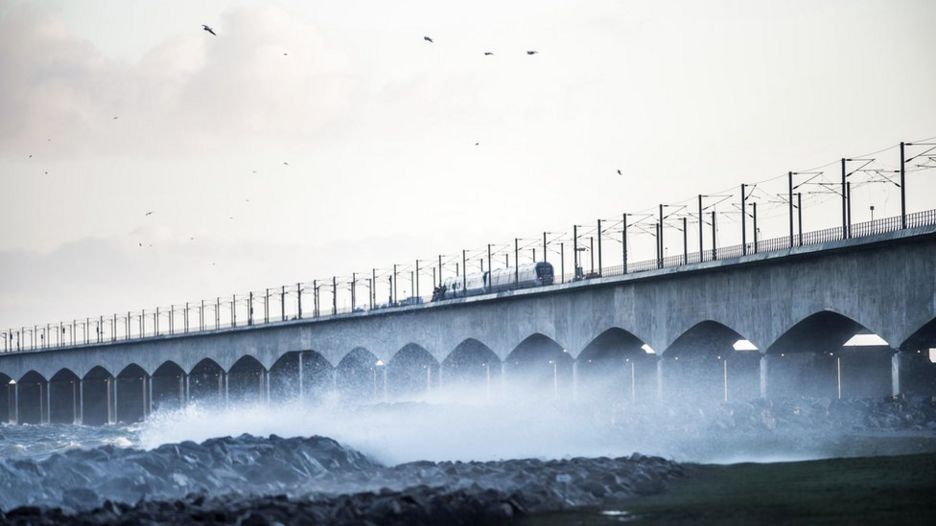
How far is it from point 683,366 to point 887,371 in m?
24.4

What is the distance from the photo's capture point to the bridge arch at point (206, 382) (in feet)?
442

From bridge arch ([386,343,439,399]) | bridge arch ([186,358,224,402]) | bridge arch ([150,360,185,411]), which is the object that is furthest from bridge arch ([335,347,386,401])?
bridge arch ([150,360,185,411])

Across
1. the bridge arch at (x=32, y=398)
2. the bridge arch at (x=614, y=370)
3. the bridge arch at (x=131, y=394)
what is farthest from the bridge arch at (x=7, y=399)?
the bridge arch at (x=614, y=370)

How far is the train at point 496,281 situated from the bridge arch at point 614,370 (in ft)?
26.3

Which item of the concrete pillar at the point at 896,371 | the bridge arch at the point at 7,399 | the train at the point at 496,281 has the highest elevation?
the train at the point at 496,281

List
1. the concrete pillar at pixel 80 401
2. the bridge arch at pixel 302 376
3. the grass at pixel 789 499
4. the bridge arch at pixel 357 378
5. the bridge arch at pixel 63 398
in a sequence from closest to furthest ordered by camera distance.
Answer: the grass at pixel 789 499 → the bridge arch at pixel 357 378 → the bridge arch at pixel 302 376 → the concrete pillar at pixel 80 401 → the bridge arch at pixel 63 398

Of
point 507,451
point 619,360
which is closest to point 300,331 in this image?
point 619,360

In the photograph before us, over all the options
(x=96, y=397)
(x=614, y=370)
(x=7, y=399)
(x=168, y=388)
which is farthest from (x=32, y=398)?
(x=614, y=370)

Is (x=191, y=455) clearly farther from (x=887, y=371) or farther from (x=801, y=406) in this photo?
(x=887, y=371)

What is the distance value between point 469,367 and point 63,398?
81272mm

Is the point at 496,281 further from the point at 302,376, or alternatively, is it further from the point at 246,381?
the point at 246,381

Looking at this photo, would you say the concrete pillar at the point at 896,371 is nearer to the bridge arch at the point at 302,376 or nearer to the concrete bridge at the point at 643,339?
the concrete bridge at the point at 643,339

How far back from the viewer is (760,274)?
61.1 meters

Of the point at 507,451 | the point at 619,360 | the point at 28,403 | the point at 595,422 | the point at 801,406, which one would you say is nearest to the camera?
the point at 507,451
